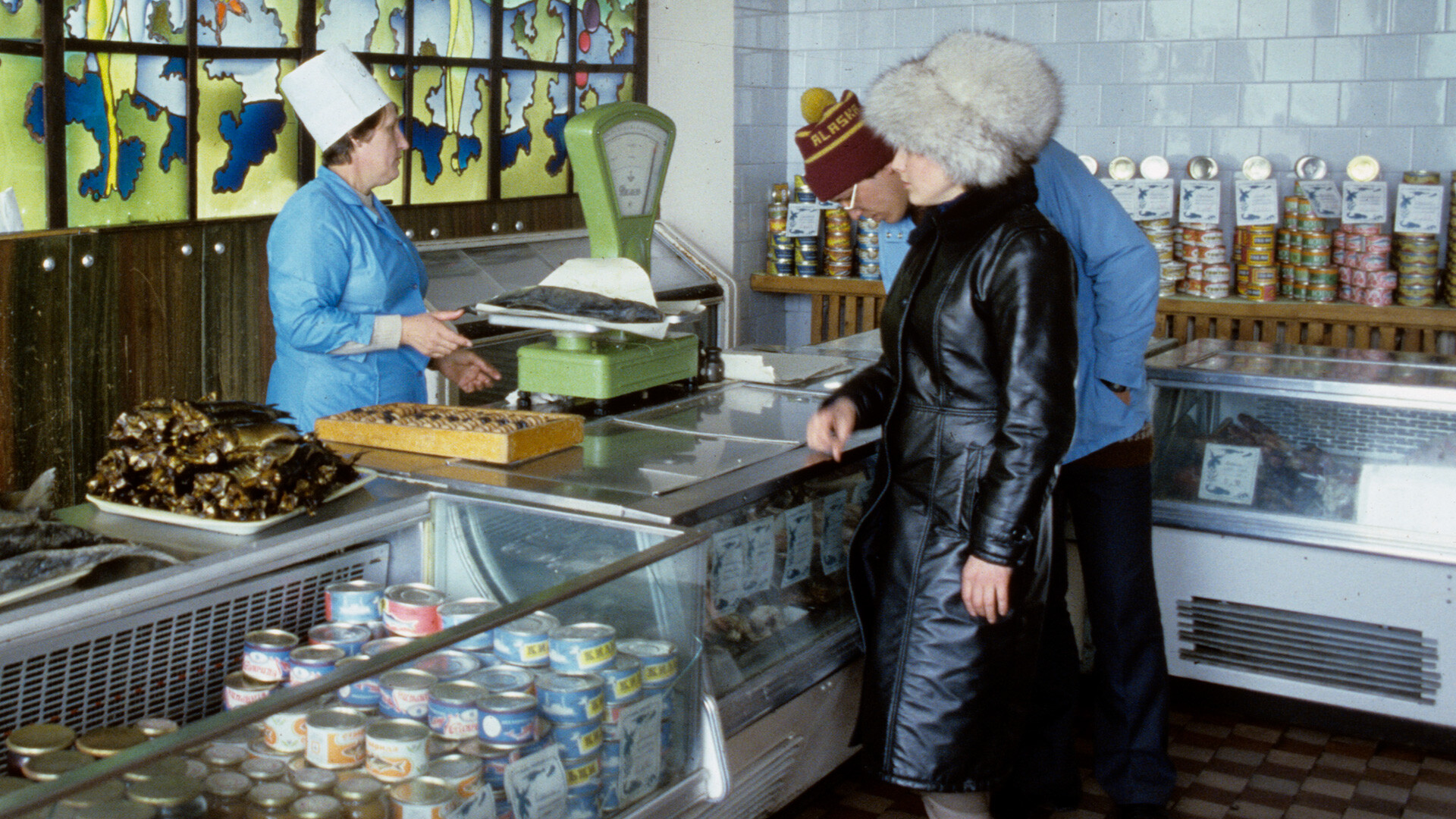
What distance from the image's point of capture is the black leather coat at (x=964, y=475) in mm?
2236

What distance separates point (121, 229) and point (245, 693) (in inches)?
96.8

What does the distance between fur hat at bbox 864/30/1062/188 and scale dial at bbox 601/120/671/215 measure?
794mm

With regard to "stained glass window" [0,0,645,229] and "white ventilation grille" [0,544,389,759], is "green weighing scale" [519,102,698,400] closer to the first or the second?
"white ventilation grille" [0,544,389,759]

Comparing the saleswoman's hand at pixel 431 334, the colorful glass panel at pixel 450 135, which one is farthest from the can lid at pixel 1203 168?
the saleswoman's hand at pixel 431 334

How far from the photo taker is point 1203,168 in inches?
219

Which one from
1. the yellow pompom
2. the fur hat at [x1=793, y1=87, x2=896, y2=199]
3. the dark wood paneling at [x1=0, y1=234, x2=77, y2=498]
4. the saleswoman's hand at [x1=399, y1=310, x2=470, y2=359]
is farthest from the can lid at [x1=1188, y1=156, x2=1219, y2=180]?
the dark wood paneling at [x1=0, y1=234, x2=77, y2=498]

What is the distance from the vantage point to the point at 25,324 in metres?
3.54

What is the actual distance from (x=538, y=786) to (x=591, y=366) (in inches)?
43.8

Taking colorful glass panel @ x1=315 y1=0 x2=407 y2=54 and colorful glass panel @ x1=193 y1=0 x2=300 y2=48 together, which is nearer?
colorful glass panel @ x1=193 y1=0 x2=300 y2=48

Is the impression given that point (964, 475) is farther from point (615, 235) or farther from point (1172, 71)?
point (1172, 71)

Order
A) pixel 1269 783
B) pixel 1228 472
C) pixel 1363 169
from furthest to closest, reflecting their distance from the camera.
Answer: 1. pixel 1363 169
2. pixel 1228 472
3. pixel 1269 783

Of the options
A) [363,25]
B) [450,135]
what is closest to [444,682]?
[363,25]

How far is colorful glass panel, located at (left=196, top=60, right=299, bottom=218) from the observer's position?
13.6 ft

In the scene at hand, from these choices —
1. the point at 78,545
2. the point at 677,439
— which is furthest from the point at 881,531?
the point at 78,545
